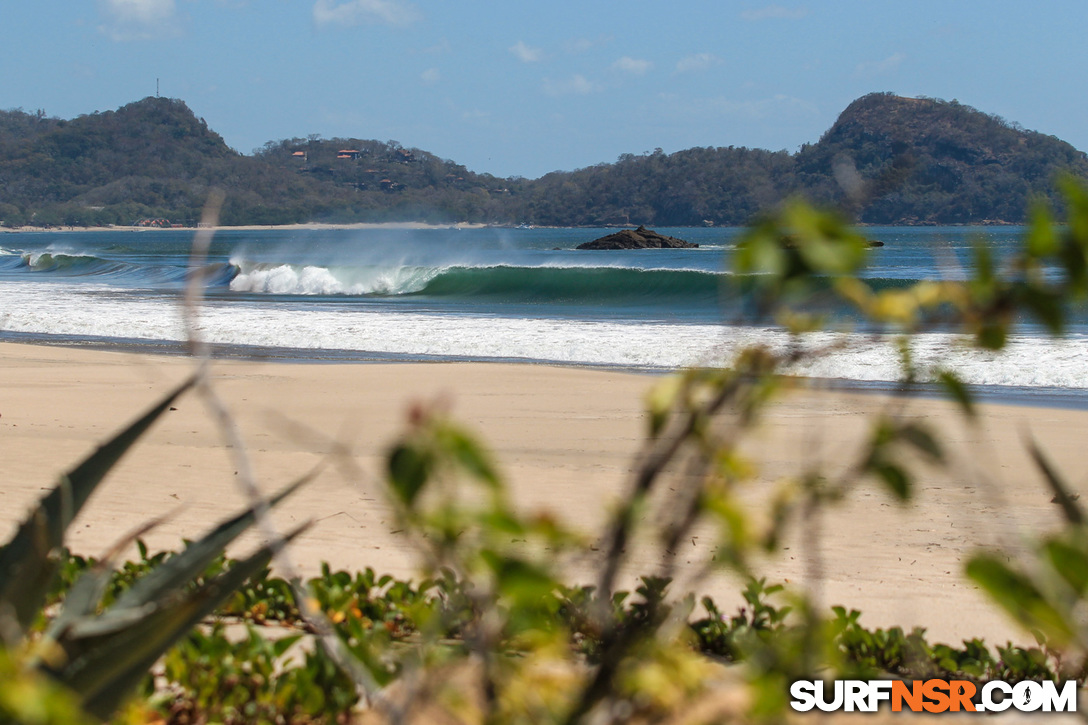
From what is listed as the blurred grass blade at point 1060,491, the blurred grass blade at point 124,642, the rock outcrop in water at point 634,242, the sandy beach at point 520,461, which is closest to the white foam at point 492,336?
the sandy beach at point 520,461

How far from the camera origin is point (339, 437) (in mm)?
7473

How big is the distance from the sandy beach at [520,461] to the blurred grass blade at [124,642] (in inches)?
11.8

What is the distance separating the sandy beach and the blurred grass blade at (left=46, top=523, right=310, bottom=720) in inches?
11.8

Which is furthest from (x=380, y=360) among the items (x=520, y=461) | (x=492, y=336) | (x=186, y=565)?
(x=186, y=565)

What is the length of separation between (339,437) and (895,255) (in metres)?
55.4

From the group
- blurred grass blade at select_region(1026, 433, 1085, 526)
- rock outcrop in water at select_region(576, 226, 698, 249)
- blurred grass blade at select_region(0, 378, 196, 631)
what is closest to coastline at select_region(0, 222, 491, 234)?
rock outcrop in water at select_region(576, 226, 698, 249)

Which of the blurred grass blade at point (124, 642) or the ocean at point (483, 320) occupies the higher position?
the blurred grass blade at point (124, 642)

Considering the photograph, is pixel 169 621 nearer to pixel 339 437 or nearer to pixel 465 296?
pixel 339 437

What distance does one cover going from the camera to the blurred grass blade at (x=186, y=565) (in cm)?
173

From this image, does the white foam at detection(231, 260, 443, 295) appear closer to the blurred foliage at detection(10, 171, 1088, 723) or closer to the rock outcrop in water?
the blurred foliage at detection(10, 171, 1088, 723)

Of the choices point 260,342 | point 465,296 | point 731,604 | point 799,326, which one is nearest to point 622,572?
point 731,604

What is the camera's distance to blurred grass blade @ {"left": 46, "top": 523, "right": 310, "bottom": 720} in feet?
4.57

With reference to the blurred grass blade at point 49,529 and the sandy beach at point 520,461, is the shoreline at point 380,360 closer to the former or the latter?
the sandy beach at point 520,461

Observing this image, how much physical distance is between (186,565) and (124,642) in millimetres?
322
